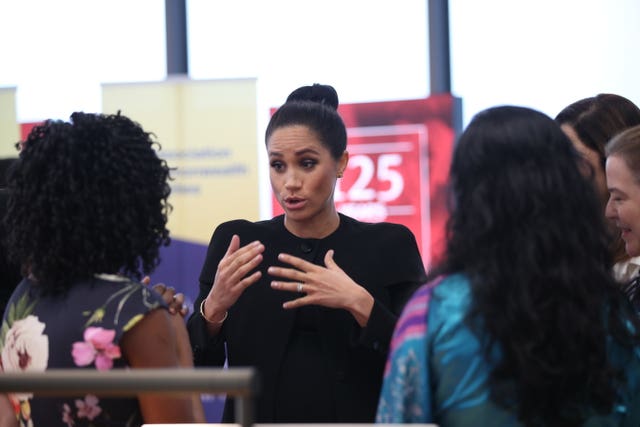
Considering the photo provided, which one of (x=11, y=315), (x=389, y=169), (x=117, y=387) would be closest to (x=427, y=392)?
(x=117, y=387)

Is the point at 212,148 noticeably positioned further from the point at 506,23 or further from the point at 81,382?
the point at 81,382

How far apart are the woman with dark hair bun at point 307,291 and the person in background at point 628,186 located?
1.63ft

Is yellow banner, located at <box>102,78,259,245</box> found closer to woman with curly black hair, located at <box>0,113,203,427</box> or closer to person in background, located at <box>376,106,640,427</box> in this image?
woman with curly black hair, located at <box>0,113,203,427</box>

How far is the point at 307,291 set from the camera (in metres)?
1.96

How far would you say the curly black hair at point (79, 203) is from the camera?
1566mm

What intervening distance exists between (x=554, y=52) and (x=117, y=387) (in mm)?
4278

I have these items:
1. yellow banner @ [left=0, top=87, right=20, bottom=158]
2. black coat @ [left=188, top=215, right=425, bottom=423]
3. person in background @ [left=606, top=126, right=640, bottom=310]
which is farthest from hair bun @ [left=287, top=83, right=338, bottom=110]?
yellow banner @ [left=0, top=87, right=20, bottom=158]

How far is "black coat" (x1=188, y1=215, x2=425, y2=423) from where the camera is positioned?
6.80 ft

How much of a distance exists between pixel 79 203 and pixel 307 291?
1.94 ft

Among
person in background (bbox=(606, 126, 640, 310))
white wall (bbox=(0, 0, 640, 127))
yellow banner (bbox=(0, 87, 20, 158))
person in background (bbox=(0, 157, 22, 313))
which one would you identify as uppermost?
white wall (bbox=(0, 0, 640, 127))

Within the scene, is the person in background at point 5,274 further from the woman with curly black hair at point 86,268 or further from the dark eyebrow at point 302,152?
the dark eyebrow at point 302,152

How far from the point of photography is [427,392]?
1428mm

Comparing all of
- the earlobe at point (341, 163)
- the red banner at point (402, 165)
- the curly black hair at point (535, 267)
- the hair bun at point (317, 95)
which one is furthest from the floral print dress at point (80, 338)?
the red banner at point (402, 165)

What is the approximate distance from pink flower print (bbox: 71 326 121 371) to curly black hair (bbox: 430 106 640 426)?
22.5 inches
